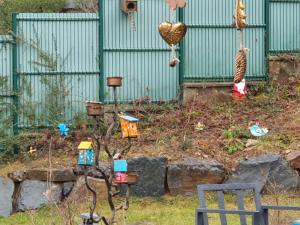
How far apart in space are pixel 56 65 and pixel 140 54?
1.52 metres

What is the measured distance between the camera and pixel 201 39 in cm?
1472

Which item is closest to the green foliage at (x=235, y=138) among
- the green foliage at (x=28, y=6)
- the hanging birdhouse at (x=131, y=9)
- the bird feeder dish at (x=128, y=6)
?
the hanging birdhouse at (x=131, y=9)

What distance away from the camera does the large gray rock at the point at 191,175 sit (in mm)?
12266

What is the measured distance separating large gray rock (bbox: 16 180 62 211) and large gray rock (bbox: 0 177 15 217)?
0.13 m

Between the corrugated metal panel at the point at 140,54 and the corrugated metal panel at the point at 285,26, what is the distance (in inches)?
79.1

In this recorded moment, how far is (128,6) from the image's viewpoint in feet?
46.3

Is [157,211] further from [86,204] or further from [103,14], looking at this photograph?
[103,14]

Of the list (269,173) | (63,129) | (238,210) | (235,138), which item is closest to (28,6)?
(63,129)

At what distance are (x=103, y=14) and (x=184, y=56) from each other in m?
1.64

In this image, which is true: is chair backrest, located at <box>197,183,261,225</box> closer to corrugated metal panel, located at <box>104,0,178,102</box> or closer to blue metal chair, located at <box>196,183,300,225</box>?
blue metal chair, located at <box>196,183,300,225</box>

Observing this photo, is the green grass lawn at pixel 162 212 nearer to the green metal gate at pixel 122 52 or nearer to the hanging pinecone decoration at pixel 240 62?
the hanging pinecone decoration at pixel 240 62

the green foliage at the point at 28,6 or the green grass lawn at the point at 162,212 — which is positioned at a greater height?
the green foliage at the point at 28,6

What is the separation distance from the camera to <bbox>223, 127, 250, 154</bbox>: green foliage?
12883mm

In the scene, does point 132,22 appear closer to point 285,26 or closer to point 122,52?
point 122,52
